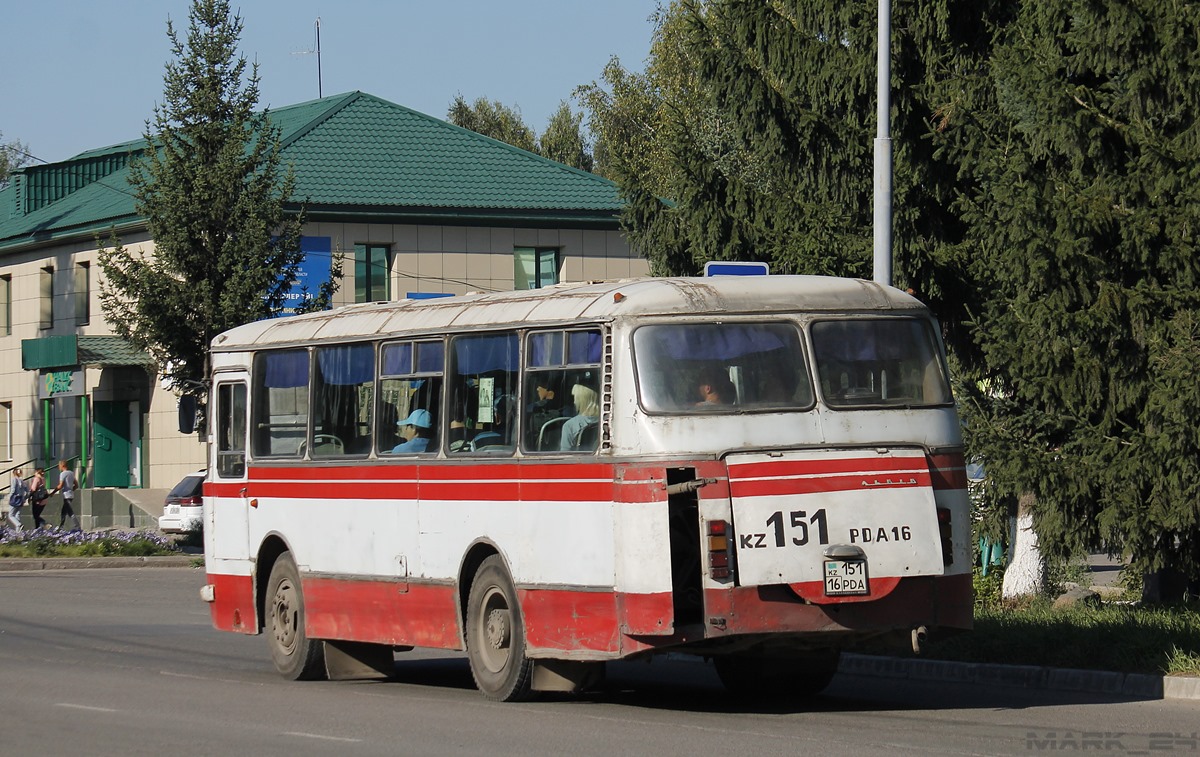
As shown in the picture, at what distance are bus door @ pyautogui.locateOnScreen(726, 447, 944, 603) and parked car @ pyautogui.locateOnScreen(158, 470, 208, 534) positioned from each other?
27.7m

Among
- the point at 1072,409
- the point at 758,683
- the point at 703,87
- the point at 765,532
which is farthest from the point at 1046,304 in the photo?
the point at 703,87

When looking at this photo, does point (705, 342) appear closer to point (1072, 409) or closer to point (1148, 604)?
point (1072, 409)

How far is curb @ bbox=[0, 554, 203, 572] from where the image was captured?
33.4 meters

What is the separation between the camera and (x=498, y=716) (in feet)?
42.0

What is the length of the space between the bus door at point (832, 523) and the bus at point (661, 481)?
0.01 m

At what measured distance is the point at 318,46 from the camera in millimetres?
66375

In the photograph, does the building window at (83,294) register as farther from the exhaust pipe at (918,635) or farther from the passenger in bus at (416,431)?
the exhaust pipe at (918,635)

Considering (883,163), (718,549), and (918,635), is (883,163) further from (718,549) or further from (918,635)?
(718,549)

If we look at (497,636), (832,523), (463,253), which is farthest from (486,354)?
(463,253)

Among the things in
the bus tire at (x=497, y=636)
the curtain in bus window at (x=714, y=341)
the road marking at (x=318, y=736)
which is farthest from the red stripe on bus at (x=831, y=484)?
the road marking at (x=318, y=736)

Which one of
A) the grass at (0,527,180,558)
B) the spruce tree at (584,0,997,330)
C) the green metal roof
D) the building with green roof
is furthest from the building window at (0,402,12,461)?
the spruce tree at (584,0,997,330)

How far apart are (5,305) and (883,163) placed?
40950mm

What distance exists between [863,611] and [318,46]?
185 ft

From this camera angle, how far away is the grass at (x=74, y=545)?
1363 inches
